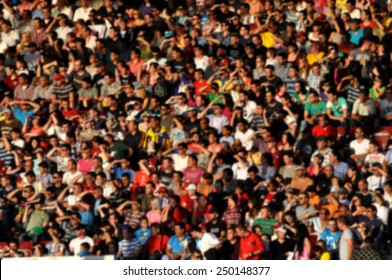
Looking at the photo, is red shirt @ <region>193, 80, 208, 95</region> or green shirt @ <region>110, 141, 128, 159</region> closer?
green shirt @ <region>110, 141, 128, 159</region>

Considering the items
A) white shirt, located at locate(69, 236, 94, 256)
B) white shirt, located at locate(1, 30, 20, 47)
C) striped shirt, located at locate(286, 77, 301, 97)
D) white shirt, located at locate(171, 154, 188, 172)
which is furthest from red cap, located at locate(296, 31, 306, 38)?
white shirt, located at locate(69, 236, 94, 256)

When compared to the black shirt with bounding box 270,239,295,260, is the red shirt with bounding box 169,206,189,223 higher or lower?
higher

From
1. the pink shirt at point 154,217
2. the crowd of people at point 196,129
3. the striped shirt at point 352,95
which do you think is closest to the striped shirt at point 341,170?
the crowd of people at point 196,129

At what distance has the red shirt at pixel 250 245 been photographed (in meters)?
26.7

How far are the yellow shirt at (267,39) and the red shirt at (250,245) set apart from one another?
5.27m

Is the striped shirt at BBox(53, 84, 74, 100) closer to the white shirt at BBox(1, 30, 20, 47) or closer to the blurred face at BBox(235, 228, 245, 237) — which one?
the white shirt at BBox(1, 30, 20, 47)

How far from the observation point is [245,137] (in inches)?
1151

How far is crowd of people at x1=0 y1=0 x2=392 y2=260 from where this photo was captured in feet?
89.7

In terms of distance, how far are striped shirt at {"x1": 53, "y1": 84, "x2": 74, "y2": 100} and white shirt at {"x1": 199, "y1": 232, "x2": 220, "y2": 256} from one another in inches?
211

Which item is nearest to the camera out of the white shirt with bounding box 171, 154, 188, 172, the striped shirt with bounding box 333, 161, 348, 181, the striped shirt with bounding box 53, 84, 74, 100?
the striped shirt with bounding box 333, 161, 348, 181

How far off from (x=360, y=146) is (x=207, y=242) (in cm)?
328

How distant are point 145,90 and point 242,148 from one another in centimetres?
270

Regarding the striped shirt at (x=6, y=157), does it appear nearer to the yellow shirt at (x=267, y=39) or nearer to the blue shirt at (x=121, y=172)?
the blue shirt at (x=121, y=172)

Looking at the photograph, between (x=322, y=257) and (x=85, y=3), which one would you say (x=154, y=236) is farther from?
(x=85, y=3)
